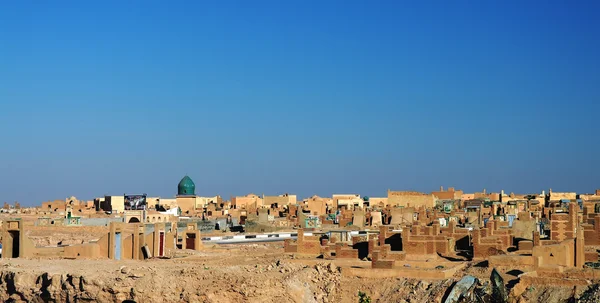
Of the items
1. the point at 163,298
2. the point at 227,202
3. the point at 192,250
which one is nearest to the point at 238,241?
the point at 192,250

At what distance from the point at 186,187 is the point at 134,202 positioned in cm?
2017

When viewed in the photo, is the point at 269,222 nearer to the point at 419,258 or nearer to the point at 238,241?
the point at 238,241

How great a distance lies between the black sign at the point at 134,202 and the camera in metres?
80.2

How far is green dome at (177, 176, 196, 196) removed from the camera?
100875 mm

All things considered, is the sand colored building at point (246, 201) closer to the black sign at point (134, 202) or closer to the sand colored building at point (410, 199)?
the sand colored building at point (410, 199)

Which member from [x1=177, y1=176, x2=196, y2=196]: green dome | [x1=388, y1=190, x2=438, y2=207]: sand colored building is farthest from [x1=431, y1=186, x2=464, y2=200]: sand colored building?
[x1=177, y1=176, x2=196, y2=196]: green dome

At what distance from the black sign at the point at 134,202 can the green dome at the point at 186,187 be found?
19.3m

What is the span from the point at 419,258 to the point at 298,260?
5.33m

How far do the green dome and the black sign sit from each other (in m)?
19.3

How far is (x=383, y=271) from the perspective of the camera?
3691 cm

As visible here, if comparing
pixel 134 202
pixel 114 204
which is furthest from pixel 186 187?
pixel 134 202

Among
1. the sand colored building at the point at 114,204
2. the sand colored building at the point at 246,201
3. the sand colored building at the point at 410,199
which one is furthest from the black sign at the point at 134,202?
the sand colored building at the point at 410,199

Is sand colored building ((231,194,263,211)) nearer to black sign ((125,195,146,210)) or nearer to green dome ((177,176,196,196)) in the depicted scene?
green dome ((177,176,196,196))

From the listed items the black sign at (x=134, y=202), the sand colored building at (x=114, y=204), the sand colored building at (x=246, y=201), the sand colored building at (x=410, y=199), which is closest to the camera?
the black sign at (x=134, y=202)
